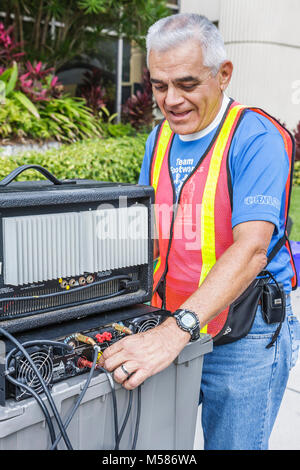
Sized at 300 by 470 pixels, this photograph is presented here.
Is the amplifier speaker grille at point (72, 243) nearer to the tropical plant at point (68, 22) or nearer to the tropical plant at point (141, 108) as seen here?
the tropical plant at point (68, 22)

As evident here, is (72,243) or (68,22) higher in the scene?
(68,22)

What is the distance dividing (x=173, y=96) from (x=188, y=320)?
2.25 feet

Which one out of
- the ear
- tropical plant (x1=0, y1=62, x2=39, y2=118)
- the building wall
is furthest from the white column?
the ear

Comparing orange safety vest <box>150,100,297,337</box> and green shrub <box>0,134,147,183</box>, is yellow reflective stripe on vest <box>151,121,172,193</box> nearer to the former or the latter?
orange safety vest <box>150,100,297,337</box>

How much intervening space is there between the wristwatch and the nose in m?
0.64

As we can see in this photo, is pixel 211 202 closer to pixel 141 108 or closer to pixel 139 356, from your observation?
pixel 139 356

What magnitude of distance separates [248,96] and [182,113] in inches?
414

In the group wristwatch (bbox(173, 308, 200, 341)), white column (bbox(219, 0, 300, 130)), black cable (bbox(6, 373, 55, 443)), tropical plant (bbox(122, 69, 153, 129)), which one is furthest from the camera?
white column (bbox(219, 0, 300, 130))

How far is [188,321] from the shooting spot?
56.0 inches

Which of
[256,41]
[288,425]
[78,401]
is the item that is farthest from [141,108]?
[78,401]

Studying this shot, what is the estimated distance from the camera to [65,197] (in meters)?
1.33

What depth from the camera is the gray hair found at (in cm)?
162

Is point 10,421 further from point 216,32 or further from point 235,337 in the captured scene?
point 216,32
